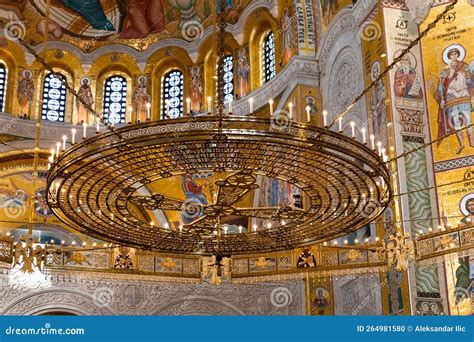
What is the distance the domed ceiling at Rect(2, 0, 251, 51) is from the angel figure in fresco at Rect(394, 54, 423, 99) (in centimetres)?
731

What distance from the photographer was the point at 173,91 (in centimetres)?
1952

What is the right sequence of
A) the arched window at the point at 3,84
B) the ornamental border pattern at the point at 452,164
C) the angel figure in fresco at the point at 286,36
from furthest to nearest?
the arched window at the point at 3,84, the angel figure in fresco at the point at 286,36, the ornamental border pattern at the point at 452,164

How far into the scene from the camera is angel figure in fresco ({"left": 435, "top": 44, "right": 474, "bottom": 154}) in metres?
11.8

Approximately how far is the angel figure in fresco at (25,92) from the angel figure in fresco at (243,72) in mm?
5369

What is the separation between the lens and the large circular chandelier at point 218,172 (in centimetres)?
662

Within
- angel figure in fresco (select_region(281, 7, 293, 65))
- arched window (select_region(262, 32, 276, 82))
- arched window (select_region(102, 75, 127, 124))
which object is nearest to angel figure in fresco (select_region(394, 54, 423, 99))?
angel figure in fresco (select_region(281, 7, 293, 65))

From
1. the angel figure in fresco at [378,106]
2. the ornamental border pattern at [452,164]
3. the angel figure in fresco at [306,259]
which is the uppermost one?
the angel figure in fresco at [378,106]

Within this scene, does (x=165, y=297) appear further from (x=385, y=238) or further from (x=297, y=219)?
(x=297, y=219)

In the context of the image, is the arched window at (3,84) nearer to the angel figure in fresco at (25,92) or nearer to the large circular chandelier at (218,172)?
the angel figure in fresco at (25,92)

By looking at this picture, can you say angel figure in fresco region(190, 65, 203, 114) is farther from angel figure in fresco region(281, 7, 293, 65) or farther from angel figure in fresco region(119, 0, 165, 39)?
angel figure in fresco region(281, 7, 293, 65)

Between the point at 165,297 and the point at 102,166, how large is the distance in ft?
29.0

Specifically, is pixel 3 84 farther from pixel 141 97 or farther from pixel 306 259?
pixel 306 259

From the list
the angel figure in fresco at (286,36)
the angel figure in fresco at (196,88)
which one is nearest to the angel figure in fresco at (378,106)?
the angel figure in fresco at (286,36)

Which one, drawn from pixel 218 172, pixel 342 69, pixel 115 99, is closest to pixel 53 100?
pixel 115 99
